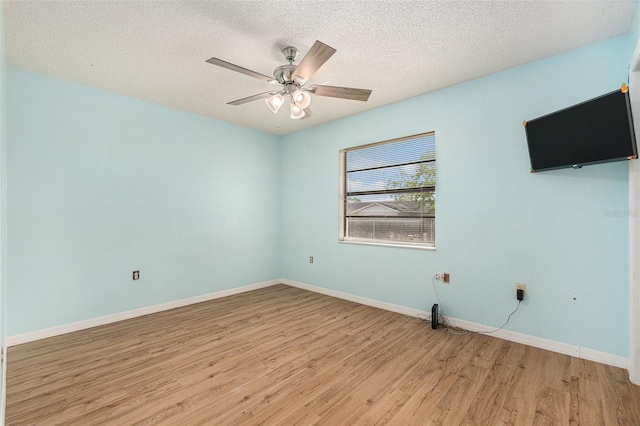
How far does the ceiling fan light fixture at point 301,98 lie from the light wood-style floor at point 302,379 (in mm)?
2204

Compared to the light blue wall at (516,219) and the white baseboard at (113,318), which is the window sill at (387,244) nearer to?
the light blue wall at (516,219)

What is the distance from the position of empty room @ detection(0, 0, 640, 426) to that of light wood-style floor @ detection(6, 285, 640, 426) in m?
0.02

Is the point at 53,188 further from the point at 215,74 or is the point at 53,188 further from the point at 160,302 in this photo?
the point at 215,74

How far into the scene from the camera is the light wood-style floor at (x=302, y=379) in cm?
182

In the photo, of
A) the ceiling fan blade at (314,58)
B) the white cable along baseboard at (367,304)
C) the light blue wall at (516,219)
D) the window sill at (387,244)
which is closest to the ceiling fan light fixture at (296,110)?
the ceiling fan blade at (314,58)

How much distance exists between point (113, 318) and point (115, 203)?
1.34 meters

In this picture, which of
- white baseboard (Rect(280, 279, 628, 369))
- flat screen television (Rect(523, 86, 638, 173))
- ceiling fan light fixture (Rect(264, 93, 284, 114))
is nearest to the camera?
flat screen television (Rect(523, 86, 638, 173))

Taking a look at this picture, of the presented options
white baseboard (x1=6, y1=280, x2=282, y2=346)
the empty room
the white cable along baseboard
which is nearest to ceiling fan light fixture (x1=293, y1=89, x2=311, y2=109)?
the empty room

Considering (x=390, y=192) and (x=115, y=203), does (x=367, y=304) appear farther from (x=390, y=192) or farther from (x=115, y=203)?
(x=115, y=203)

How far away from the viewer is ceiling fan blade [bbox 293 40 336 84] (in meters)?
1.89

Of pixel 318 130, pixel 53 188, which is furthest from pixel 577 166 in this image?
pixel 53 188

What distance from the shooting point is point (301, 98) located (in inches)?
97.1

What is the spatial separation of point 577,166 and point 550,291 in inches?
44.9

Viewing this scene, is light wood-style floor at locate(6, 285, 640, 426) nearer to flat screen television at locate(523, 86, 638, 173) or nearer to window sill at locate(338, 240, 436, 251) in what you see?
window sill at locate(338, 240, 436, 251)
